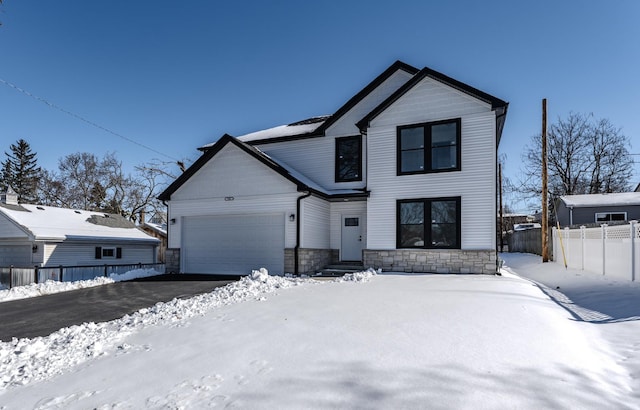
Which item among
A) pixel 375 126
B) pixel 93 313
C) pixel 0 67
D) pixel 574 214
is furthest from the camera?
pixel 574 214

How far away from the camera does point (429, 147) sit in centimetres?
1234

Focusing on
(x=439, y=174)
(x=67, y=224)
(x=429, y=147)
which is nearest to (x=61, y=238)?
(x=67, y=224)

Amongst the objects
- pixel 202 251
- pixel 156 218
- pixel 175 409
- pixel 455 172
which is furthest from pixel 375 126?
pixel 156 218

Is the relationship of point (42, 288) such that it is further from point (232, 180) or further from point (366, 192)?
point (366, 192)

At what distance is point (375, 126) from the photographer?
42.8 ft

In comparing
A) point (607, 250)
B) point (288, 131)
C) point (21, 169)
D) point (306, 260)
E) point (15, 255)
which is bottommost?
point (15, 255)

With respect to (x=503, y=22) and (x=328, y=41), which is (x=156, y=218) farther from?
(x=503, y=22)

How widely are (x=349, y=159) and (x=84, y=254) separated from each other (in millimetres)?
18071

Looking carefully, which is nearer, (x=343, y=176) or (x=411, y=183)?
(x=411, y=183)

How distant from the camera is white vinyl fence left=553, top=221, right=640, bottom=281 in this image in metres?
8.31

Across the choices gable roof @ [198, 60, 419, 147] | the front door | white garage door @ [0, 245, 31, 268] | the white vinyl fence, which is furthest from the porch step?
white garage door @ [0, 245, 31, 268]

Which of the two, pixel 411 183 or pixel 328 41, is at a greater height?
pixel 328 41

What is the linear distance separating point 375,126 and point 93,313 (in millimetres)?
10358

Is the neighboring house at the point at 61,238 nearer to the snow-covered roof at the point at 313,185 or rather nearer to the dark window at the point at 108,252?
the dark window at the point at 108,252
